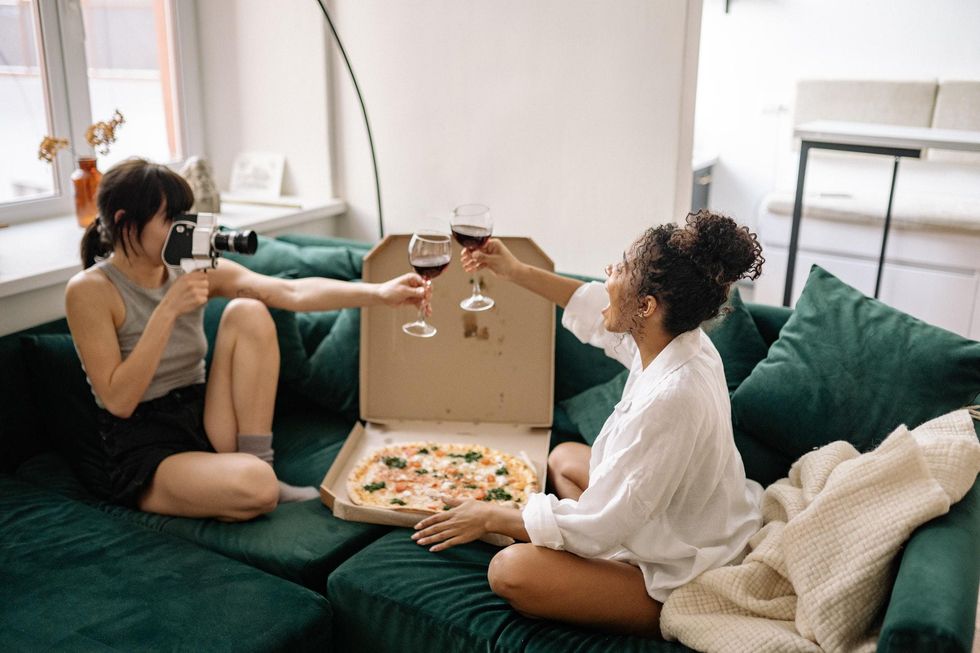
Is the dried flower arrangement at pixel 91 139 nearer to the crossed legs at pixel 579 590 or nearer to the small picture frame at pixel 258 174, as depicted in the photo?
the small picture frame at pixel 258 174

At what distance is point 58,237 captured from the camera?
2.78 metres

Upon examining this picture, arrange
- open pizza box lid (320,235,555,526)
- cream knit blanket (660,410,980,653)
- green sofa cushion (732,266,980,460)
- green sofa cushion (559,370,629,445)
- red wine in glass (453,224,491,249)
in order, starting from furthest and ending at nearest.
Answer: open pizza box lid (320,235,555,526) → green sofa cushion (559,370,629,445) → red wine in glass (453,224,491,249) → green sofa cushion (732,266,980,460) → cream knit blanket (660,410,980,653)

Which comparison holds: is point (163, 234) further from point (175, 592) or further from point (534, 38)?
point (534, 38)

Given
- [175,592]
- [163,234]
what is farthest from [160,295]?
[175,592]

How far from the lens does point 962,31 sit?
4.70 metres

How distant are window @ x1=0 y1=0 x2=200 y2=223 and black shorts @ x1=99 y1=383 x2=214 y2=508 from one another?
1204 mm

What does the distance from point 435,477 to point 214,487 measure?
1.72ft

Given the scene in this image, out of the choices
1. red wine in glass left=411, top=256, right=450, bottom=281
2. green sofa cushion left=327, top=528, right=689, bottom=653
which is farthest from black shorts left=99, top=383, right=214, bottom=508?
red wine in glass left=411, top=256, right=450, bottom=281

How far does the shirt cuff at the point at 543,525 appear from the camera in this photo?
1.62 meters

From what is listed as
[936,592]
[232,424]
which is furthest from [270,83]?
[936,592]

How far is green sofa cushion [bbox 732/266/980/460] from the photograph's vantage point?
184 cm

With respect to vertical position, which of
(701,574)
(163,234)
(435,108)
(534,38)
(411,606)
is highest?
(534,38)

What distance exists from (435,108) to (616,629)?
2.08 m

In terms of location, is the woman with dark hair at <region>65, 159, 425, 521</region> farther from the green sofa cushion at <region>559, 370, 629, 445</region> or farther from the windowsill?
the green sofa cushion at <region>559, 370, 629, 445</region>
